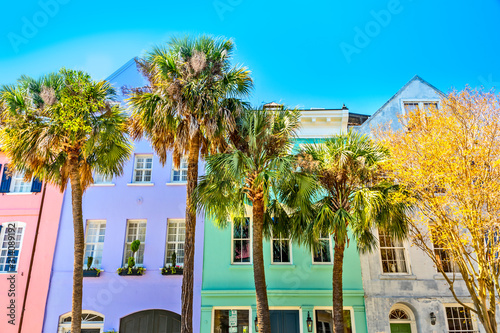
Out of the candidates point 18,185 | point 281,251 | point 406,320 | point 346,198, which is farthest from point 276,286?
point 18,185

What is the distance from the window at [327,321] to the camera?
1375cm

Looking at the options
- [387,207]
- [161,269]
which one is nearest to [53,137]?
[161,269]

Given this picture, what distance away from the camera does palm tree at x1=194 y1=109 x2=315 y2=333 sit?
10.6m

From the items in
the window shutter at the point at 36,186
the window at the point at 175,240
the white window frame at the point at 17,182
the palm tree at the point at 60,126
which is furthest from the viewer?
the white window frame at the point at 17,182

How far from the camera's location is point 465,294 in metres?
14.2

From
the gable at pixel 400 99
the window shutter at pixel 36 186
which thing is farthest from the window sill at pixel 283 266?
the window shutter at pixel 36 186

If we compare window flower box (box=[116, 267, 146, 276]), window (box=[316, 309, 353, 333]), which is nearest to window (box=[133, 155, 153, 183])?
window flower box (box=[116, 267, 146, 276])

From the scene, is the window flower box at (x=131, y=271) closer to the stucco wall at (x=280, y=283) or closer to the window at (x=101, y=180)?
the stucco wall at (x=280, y=283)

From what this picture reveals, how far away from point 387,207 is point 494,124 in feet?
12.2

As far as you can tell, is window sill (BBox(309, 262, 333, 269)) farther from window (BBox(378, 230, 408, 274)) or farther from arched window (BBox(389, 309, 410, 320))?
arched window (BBox(389, 309, 410, 320))

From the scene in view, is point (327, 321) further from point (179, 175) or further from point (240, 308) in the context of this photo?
point (179, 175)

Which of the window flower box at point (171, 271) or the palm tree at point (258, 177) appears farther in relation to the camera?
the window flower box at point (171, 271)

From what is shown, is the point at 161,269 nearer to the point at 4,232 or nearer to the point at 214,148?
the point at 214,148

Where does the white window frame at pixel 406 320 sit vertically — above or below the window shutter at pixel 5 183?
below
